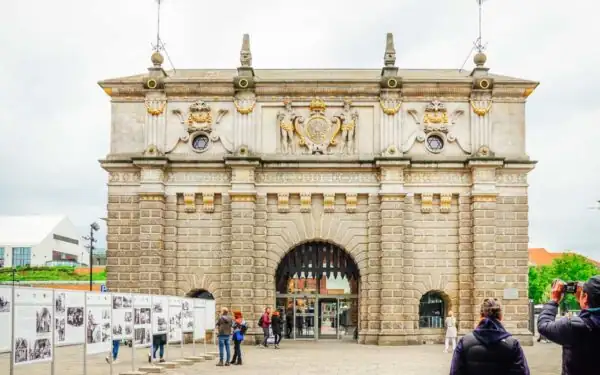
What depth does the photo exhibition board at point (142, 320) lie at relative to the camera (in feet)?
75.0

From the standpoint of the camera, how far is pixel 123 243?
127ft

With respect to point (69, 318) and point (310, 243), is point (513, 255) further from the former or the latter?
point (69, 318)

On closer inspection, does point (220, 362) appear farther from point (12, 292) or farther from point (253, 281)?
point (12, 292)

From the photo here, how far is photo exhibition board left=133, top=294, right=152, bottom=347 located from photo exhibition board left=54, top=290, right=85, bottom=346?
14.3ft

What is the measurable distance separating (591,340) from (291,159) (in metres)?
31.3

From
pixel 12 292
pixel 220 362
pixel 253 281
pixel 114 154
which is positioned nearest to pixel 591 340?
pixel 12 292

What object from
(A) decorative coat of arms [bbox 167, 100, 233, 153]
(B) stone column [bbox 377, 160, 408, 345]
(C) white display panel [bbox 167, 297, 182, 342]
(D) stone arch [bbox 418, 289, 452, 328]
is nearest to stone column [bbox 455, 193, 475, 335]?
(D) stone arch [bbox 418, 289, 452, 328]

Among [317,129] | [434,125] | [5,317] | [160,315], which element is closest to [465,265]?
[434,125]

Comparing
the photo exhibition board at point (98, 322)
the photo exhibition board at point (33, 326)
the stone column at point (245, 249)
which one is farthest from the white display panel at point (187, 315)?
the photo exhibition board at point (33, 326)

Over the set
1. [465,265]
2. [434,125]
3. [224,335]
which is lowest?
[224,335]

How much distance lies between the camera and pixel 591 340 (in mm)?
7793

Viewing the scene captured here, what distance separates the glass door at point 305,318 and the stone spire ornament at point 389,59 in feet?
34.3

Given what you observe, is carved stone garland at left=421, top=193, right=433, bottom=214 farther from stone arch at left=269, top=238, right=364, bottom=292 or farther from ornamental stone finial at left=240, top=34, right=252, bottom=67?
ornamental stone finial at left=240, top=34, right=252, bottom=67

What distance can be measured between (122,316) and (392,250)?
18.3 metres
